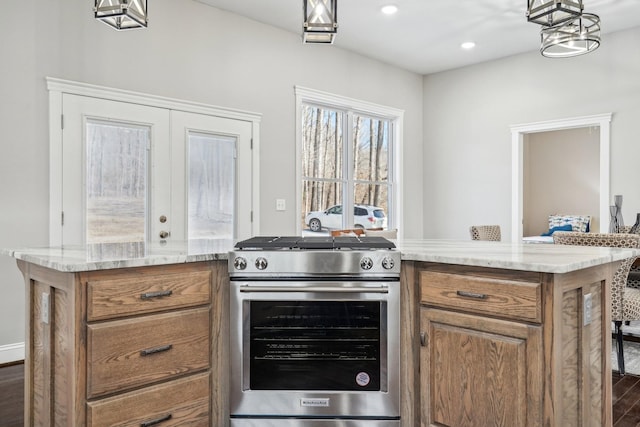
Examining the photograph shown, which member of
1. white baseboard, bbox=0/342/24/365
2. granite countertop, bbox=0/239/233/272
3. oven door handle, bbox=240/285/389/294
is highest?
granite countertop, bbox=0/239/233/272

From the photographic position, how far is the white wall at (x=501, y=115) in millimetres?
4942

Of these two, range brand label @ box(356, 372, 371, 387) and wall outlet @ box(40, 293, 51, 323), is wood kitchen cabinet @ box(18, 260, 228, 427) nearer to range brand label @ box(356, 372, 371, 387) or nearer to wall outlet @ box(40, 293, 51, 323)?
wall outlet @ box(40, 293, 51, 323)

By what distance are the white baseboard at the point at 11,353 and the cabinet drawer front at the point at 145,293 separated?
6.92ft

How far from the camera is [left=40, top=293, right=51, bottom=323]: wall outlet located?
1.85 m

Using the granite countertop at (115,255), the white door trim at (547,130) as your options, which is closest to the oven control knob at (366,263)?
the granite countertop at (115,255)

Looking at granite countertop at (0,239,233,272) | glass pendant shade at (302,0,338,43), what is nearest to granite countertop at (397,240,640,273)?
granite countertop at (0,239,233,272)

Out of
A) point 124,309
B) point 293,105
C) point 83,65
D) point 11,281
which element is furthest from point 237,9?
point 124,309

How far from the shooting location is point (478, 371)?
1.89 metres

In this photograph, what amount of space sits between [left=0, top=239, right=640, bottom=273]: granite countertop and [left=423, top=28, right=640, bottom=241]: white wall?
3.39m

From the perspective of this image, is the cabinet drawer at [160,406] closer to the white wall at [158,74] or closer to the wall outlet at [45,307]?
the wall outlet at [45,307]

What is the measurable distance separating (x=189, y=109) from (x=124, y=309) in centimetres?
272

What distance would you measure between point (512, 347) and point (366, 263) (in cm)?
67

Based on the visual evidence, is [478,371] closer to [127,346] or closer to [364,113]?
[127,346]

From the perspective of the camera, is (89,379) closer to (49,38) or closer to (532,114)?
(49,38)
